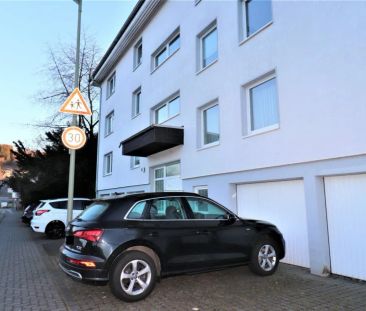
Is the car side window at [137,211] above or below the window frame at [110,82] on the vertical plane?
below

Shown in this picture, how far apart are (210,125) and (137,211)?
605cm

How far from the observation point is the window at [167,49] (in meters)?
14.1

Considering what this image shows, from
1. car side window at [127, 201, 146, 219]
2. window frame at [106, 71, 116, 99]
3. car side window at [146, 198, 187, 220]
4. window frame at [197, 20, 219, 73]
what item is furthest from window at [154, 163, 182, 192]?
window frame at [106, 71, 116, 99]

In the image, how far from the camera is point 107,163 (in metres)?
21.8

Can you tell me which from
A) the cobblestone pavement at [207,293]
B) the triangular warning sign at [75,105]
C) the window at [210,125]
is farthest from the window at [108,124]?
the cobblestone pavement at [207,293]

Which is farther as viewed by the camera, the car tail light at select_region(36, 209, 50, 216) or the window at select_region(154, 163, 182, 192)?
the car tail light at select_region(36, 209, 50, 216)

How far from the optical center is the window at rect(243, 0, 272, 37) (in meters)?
9.20

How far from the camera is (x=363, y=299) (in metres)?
5.36

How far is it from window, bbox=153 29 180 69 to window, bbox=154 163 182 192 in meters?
4.61

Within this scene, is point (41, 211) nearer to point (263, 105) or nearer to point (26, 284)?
point (26, 284)

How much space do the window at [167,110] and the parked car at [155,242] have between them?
24.3ft

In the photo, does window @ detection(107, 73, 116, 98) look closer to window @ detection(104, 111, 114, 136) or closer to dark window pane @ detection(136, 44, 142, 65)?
window @ detection(104, 111, 114, 136)

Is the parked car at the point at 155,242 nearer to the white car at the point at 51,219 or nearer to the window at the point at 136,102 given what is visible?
the white car at the point at 51,219

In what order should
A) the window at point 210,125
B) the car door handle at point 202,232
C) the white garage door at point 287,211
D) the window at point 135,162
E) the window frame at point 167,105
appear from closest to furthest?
the car door handle at point 202,232 → the white garage door at point 287,211 → the window at point 210,125 → the window frame at point 167,105 → the window at point 135,162
